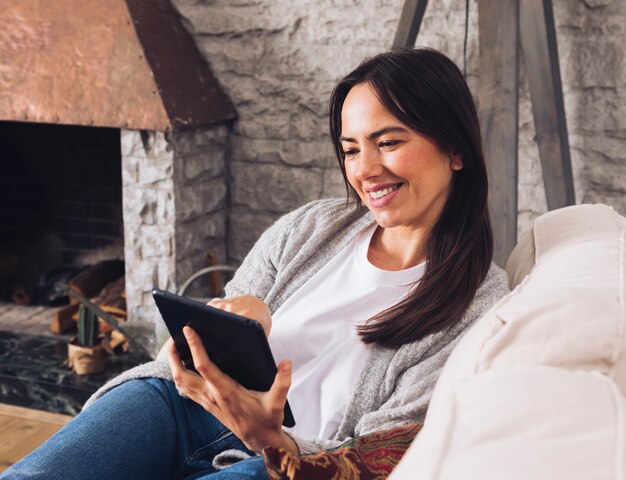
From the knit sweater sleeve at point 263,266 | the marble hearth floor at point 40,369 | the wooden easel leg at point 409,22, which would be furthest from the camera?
the marble hearth floor at point 40,369

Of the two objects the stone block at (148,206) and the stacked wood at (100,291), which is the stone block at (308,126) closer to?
the stone block at (148,206)

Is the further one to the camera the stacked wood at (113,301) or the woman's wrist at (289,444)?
the stacked wood at (113,301)

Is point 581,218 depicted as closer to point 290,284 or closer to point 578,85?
point 290,284

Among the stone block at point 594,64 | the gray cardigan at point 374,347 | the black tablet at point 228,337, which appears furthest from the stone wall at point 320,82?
the black tablet at point 228,337

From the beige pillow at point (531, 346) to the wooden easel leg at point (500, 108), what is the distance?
1435 millimetres

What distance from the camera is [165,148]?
3.09 metres

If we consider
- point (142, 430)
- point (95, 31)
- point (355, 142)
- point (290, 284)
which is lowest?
point (142, 430)

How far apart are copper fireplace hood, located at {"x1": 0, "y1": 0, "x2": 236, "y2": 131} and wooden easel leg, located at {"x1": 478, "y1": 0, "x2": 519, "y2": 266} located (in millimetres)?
1095

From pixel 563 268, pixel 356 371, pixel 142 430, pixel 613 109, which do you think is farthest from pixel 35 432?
pixel 613 109

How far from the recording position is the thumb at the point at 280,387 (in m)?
1.26

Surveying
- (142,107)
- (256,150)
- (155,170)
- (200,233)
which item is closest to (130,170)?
(155,170)

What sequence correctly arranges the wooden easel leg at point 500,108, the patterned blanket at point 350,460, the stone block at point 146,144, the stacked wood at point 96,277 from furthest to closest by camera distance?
the stacked wood at point 96,277
the stone block at point 146,144
the wooden easel leg at point 500,108
the patterned blanket at point 350,460

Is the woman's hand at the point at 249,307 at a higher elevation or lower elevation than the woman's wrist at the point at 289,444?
higher

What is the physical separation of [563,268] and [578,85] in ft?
5.83
